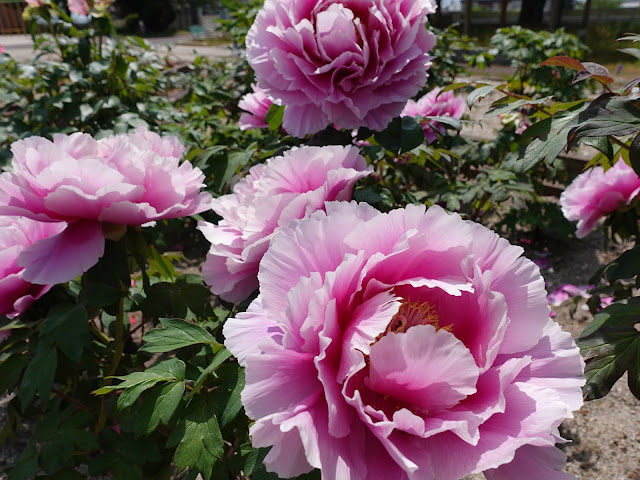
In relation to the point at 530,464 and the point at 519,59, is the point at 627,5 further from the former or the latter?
the point at 530,464

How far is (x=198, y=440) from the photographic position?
0.68 meters

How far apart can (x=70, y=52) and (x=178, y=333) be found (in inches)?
69.3

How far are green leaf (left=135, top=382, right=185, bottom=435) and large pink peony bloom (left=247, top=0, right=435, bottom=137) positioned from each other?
1.53 feet

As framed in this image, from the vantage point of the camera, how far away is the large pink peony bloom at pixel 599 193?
1205mm

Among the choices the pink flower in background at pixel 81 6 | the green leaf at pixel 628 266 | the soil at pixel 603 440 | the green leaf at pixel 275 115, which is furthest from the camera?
the pink flower in background at pixel 81 6

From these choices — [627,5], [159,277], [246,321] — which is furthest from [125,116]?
[627,5]

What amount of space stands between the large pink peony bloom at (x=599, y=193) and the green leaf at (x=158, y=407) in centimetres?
95

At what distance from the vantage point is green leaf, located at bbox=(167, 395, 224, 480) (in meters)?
0.67

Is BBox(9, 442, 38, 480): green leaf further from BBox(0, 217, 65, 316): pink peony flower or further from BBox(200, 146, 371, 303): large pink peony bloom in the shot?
BBox(200, 146, 371, 303): large pink peony bloom

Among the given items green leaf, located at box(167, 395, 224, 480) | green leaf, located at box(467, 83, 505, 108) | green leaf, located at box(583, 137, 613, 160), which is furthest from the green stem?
green leaf, located at box(583, 137, 613, 160)

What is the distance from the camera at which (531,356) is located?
0.51 metres

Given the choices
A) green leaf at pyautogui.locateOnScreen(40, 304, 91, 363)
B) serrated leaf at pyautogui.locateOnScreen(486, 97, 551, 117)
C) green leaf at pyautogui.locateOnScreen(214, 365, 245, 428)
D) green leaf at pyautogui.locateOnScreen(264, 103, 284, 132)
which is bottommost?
green leaf at pyautogui.locateOnScreen(40, 304, 91, 363)

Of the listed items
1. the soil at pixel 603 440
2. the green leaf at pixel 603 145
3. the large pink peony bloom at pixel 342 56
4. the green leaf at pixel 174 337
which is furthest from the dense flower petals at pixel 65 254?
the soil at pixel 603 440

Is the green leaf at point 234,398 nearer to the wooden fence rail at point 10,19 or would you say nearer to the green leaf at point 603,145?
the green leaf at point 603,145
